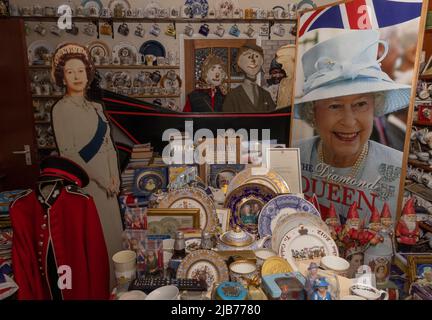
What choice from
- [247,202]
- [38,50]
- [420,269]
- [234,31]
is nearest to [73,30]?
[38,50]

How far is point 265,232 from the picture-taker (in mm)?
1468

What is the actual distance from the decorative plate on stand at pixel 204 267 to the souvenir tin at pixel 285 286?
0.60 feet

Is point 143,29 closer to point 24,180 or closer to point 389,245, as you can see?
point 24,180

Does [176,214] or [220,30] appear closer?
[176,214]

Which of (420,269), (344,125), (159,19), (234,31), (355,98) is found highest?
(159,19)

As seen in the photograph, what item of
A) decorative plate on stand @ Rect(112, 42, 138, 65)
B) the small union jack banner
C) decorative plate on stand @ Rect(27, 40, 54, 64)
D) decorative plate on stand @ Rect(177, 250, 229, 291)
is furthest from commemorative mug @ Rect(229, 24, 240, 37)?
decorative plate on stand @ Rect(177, 250, 229, 291)

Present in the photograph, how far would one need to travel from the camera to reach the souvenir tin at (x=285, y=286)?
1.00m


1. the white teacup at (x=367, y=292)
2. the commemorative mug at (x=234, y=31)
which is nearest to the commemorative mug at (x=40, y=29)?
the commemorative mug at (x=234, y=31)

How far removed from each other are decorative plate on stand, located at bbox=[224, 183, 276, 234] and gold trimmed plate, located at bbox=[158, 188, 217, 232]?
12 cm

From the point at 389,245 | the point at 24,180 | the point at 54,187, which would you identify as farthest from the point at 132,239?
the point at 24,180

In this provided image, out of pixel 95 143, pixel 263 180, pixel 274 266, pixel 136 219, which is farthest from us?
pixel 95 143

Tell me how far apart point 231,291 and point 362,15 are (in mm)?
1701

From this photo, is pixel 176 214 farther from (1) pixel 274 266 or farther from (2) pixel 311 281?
(2) pixel 311 281

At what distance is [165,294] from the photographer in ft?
3.47
